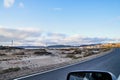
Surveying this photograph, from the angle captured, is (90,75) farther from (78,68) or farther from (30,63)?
(30,63)

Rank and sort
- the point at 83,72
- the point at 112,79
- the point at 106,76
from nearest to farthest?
the point at 112,79 → the point at 106,76 → the point at 83,72

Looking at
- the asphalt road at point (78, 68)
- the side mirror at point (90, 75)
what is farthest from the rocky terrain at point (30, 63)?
the side mirror at point (90, 75)

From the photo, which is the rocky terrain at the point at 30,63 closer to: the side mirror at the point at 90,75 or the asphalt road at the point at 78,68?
the asphalt road at the point at 78,68

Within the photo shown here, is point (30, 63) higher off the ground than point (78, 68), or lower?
lower

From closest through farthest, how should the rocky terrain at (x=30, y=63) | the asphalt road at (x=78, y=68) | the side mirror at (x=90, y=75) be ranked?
the side mirror at (x=90, y=75) < the asphalt road at (x=78, y=68) < the rocky terrain at (x=30, y=63)

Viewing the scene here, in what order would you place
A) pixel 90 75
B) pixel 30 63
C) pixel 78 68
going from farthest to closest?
pixel 30 63 → pixel 78 68 → pixel 90 75

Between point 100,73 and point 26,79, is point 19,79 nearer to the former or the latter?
point 26,79

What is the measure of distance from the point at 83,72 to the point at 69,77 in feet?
0.84

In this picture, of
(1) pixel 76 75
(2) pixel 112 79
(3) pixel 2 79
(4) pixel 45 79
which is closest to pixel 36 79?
→ (4) pixel 45 79

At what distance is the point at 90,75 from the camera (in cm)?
483

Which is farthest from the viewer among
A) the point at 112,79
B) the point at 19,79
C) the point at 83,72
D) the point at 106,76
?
the point at 19,79

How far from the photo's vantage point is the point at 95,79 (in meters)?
4.72

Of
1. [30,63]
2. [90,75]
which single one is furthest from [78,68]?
[90,75]

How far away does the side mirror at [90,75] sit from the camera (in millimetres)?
4579
